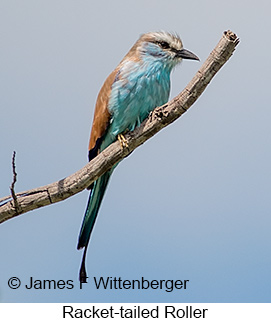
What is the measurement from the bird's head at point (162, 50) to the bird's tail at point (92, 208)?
107cm

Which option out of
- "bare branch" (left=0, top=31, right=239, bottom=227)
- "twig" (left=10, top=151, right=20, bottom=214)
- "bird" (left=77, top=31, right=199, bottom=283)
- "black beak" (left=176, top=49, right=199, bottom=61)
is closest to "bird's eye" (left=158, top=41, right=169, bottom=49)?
"bird" (left=77, top=31, right=199, bottom=283)

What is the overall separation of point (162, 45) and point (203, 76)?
1319mm

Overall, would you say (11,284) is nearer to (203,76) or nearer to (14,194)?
(14,194)

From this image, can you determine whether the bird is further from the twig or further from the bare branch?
the twig

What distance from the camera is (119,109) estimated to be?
4496 mm

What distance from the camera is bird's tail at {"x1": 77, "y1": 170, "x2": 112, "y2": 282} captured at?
4.69 metres

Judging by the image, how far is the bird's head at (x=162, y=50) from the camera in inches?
188

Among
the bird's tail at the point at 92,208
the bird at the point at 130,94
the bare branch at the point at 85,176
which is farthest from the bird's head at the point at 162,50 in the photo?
the bird's tail at the point at 92,208

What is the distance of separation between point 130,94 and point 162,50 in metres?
0.60

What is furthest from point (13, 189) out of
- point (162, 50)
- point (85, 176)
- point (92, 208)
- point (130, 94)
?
point (162, 50)

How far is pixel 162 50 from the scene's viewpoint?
15.8ft

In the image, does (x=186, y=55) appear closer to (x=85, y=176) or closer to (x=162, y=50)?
(x=162, y=50)

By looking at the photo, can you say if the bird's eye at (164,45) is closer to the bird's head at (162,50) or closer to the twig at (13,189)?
the bird's head at (162,50)
